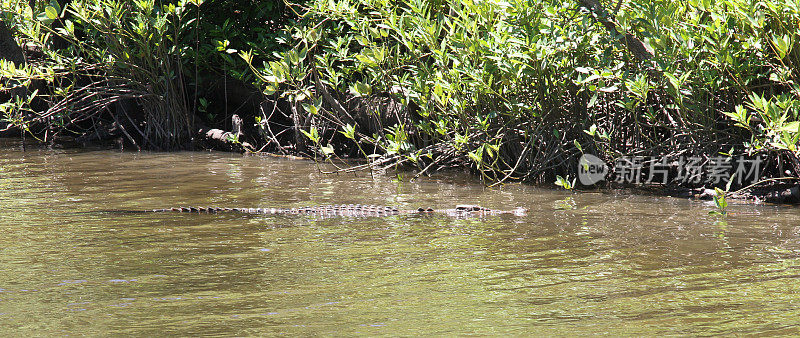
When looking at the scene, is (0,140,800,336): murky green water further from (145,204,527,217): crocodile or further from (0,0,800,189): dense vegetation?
(0,0,800,189): dense vegetation

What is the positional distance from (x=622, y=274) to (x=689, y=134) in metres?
2.71

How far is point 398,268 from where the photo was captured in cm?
365

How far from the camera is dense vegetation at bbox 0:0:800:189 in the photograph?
5.30m

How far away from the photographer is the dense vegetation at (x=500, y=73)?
17.4 feet

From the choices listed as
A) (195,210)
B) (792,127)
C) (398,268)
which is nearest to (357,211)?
(195,210)

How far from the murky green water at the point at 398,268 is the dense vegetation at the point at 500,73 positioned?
608mm

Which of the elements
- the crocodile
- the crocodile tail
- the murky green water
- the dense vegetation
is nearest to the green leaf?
the dense vegetation

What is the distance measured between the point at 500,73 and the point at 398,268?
292 cm

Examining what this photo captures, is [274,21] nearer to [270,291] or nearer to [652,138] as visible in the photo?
[652,138]

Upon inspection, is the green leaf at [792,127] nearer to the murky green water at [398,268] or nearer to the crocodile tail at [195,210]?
the murky green water at [398,268]

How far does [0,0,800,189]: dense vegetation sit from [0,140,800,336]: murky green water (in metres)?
0.61

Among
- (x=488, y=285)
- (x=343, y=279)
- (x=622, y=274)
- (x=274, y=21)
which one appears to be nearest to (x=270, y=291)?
(x=343, y=279)

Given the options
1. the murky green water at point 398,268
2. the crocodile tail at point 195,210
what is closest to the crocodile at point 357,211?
the crocodile tail at point 195,210

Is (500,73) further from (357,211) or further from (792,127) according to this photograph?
(792,127)
